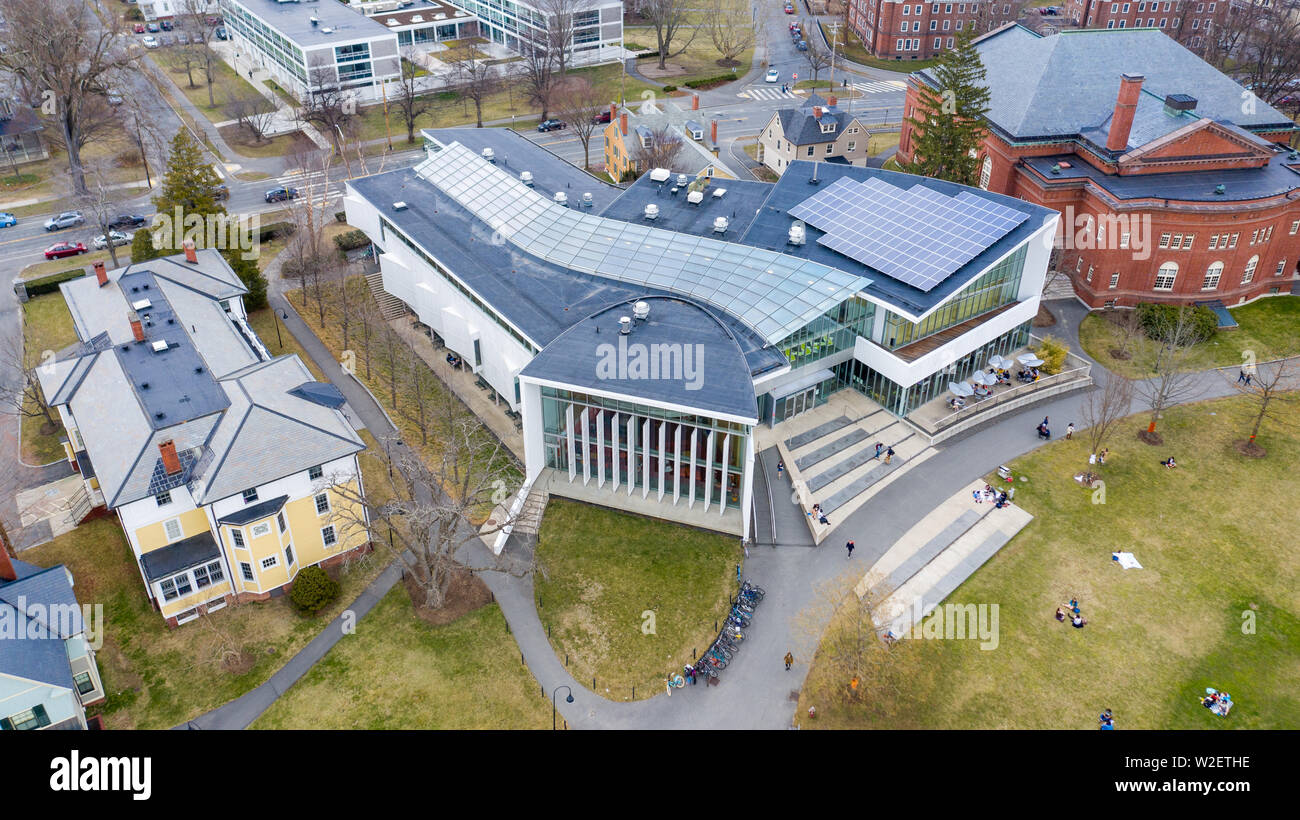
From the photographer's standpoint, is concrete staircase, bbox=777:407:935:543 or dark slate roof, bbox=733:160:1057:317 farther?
dark slate roof, bbox=733:160:1057:317

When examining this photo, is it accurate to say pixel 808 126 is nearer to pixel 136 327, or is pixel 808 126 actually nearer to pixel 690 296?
pixel 690 296

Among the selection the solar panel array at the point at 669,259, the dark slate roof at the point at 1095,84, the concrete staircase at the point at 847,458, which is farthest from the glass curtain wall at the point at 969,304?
the dark slate roof at the point at 1095,84

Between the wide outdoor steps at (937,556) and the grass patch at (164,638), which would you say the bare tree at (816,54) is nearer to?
the wide outdoor steps at (937,556)

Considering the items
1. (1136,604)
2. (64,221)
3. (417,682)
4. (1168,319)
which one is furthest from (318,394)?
(1168,319)

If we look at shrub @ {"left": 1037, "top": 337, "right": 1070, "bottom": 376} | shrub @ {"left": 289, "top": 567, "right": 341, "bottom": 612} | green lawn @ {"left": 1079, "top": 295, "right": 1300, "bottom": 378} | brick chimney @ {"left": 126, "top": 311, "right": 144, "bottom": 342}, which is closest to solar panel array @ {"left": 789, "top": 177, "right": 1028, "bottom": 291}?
shrub @ {"left": 1037, "top": 337, "right": 1070, "bottom": 376}

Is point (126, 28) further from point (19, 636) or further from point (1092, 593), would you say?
point (1092, 593)

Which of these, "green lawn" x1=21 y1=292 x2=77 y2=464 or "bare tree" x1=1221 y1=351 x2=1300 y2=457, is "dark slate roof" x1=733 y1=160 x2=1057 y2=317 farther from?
"green lawn" x1=21 y1=292 x2=77 y2=464
